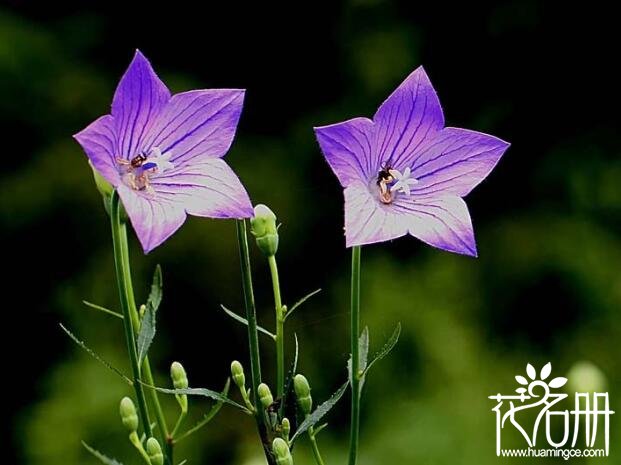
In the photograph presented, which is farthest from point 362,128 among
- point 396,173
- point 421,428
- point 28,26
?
point 28,26

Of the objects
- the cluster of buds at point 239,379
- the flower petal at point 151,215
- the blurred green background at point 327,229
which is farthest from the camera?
the blurred green background at point 327,229

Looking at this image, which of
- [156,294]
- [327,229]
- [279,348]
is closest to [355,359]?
[279,348]

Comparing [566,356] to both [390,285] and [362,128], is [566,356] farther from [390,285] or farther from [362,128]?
[362,128]

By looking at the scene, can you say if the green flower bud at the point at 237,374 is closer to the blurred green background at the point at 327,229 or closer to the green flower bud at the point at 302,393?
the green flower bud at the point at 302,393

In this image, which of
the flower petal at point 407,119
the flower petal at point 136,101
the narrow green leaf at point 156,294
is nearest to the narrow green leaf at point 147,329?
the narrow green leaf at point 156,294

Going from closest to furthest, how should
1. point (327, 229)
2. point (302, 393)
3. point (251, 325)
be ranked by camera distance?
point (251, 325)
point (302, 393)
point (327, 229)

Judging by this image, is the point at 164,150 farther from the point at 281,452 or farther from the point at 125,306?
the point at 281,452

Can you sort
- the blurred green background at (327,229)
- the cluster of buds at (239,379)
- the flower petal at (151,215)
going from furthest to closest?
the blurred green background at (327,229)
the cluster of buds at (239,379)
the flower petal at (151,215)

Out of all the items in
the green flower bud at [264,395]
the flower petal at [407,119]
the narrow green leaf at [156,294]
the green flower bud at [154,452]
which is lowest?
the green flower bud at [154,452]
